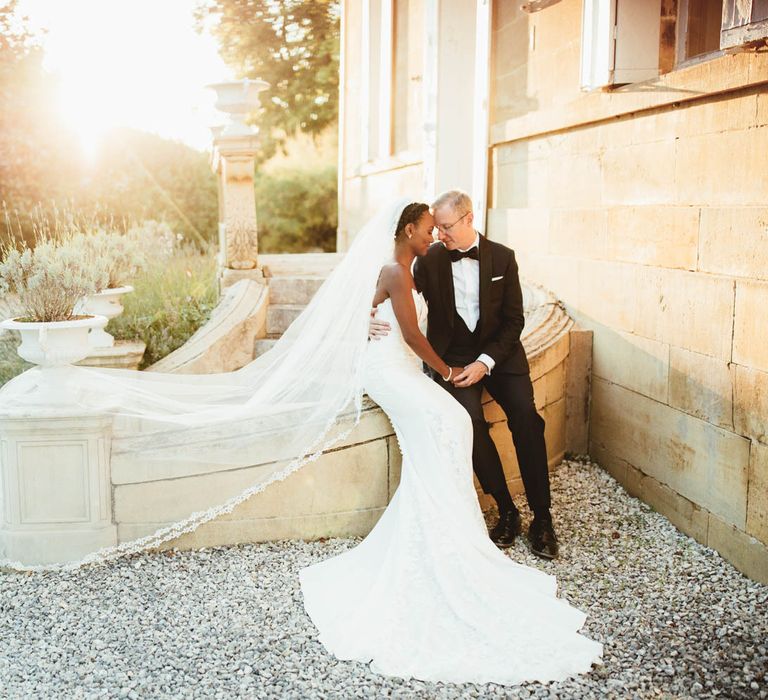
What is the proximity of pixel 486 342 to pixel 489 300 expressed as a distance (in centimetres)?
23

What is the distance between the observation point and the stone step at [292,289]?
24.6 feet

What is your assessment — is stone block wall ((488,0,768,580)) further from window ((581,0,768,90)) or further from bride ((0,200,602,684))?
bride ((0,200,602,684))

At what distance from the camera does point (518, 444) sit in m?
4.51

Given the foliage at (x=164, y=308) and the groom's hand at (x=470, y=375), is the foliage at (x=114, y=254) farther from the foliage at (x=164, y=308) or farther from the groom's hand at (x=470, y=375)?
the groom's hand at (x=470, y=375)

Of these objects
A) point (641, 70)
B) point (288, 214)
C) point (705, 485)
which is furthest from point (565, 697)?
point (288, 214)

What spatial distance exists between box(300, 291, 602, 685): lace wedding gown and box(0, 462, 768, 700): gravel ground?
0.29 feet

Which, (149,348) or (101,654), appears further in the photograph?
(149,348)

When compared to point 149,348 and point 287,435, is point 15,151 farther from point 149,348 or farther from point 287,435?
point 287,435

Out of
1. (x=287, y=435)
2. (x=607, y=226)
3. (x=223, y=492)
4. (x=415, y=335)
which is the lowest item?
(x=223, y=492)

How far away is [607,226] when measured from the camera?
5.43 m

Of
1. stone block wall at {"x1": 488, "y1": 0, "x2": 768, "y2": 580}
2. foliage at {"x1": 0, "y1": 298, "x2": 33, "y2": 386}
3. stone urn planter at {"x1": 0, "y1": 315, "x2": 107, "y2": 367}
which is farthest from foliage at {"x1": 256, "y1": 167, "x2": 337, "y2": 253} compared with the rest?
stone urn planter at {"x1": 0, "y1": 315, "x2": 107, "y2": 367}

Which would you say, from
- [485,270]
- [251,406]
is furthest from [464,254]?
[251,406]

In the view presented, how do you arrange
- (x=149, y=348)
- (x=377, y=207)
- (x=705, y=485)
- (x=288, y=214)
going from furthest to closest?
1. (x=288, y=214)
2. (x=377, y=207)
3. (x=149, y=348)
4. (x=705, y=485)

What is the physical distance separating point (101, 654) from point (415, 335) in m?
2.04
